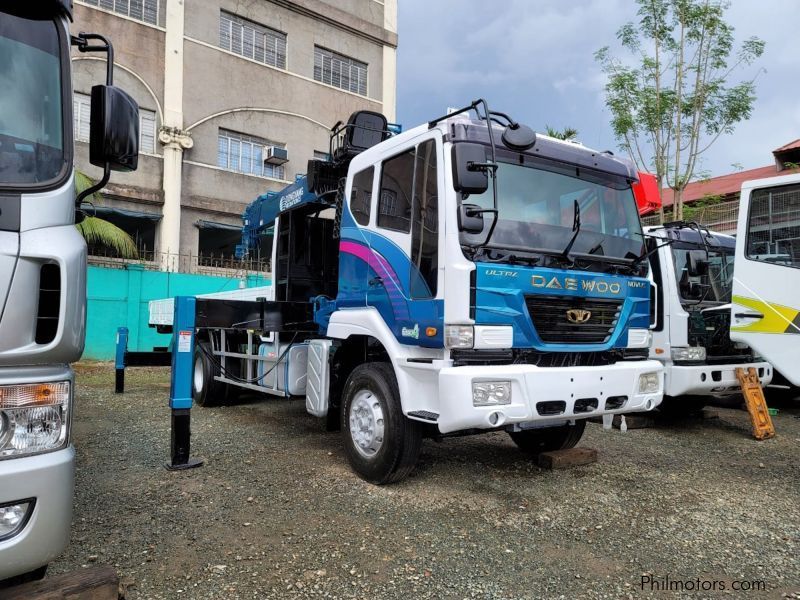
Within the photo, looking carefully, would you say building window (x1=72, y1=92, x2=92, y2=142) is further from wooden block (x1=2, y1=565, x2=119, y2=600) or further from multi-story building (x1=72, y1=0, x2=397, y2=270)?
wooden block (x1=2, y1=565, x2=119, y2=600)

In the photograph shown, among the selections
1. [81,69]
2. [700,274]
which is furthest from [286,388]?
[81,69]

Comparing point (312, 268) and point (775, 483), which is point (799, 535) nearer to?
point (775, 483)

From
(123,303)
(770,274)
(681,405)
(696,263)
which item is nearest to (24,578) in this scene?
(770,274)

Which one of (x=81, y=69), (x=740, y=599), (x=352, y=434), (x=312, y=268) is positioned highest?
(x=81, y=69)

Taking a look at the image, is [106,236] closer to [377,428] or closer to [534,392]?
[377,428]

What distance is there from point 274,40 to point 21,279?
17223mm

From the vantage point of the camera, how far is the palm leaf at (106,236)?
479 inches

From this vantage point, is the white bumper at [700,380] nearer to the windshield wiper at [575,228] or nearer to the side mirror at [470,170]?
the windshield wiper at [575,228]

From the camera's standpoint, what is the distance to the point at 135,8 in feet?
49.0

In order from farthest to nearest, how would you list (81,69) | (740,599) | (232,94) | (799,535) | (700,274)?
(232,94)
(81,69)
(700,274)
(799,535)
(740,599)

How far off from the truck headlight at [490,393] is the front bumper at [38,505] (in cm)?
232

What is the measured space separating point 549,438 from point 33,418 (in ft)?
14.4

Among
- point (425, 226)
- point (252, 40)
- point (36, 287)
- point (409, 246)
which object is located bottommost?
point (36, 287)

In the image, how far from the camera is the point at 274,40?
17219 millimetres
